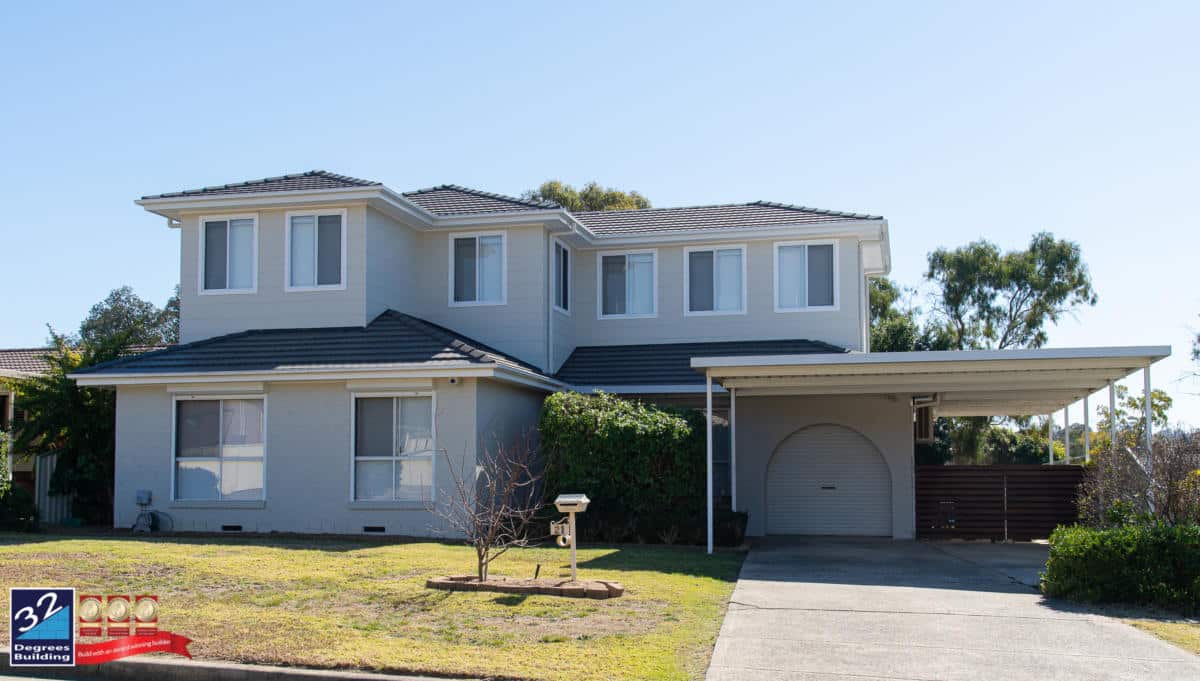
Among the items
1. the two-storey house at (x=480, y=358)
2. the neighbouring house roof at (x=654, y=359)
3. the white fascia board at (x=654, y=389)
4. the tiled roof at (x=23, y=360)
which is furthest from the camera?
the tiled roof at (x=23, y=360)

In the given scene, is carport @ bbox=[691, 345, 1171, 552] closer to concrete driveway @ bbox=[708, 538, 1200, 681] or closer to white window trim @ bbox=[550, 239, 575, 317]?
white window trim @ bbox=[550, 239, 575, 317]

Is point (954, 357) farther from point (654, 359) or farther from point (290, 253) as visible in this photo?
point (290, 253)

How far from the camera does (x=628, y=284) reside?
76.8 feet

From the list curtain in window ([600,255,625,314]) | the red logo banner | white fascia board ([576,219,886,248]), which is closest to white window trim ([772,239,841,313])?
white fascia board ([576,219,886,248])

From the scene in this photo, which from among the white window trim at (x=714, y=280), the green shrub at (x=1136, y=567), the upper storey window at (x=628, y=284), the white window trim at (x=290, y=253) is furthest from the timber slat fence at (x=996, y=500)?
the white window trim at (x=290, y=253)

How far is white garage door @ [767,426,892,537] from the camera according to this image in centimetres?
2159

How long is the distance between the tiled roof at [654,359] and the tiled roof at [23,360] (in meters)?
14.2

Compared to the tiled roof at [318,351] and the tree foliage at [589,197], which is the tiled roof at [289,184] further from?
the tree foliage at [589,197]

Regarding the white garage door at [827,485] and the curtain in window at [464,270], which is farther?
the curtain in window at [464,270]

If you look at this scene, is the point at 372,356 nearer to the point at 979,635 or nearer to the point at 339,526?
the point at 339,526

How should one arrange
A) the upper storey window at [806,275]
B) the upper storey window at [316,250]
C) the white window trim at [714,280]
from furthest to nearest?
the white window trim at [714,280] < the upper storey window at [806,275] < the upper storey window at [316,250]

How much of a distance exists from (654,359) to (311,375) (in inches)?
265

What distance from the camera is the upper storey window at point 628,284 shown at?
23219 millimetres

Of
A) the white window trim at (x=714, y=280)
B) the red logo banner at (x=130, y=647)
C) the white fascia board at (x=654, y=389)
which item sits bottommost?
the red logo banner at (x=130, y=647)
